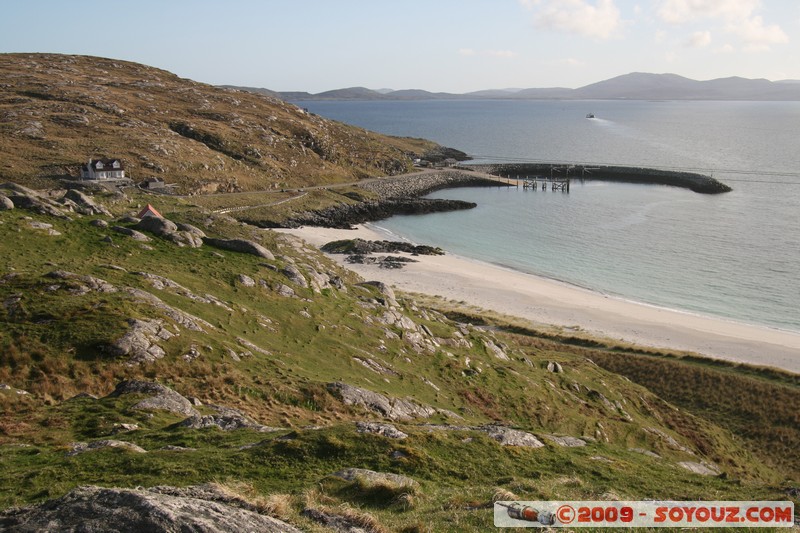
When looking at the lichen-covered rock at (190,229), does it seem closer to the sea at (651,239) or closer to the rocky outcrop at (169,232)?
the rocky outcrop at (169,232)

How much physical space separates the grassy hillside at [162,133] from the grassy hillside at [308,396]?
61942 mm

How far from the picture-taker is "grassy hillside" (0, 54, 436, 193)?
107m

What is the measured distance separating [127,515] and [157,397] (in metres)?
13.9

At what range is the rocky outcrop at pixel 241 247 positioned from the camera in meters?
44.3

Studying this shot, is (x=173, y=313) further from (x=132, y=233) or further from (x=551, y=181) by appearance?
(x=551, y=181)

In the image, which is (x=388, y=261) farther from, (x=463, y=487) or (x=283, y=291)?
(x=463, y=487)

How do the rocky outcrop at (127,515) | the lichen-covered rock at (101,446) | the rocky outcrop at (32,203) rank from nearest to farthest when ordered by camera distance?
the rocky outcrop at (127,515)
the lichen-covered rock at (101,446)
the rocky outcrop at (32,203)

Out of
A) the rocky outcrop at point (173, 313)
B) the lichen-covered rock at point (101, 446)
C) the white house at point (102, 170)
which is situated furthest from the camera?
the white house at point (102, 170)

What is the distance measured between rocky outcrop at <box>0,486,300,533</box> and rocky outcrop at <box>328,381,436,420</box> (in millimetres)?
16058

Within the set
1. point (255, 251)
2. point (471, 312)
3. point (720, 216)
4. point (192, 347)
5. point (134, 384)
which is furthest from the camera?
point (720, 216)

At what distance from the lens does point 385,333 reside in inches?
1538

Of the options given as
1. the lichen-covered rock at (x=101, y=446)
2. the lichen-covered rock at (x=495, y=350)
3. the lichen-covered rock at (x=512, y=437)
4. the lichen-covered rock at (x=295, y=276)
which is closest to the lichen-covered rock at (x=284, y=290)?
the lichen-covered rock at (x=295, y=276)

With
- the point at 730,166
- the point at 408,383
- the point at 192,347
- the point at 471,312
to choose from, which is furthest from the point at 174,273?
the point at 730,166

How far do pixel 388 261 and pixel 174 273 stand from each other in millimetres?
51293
